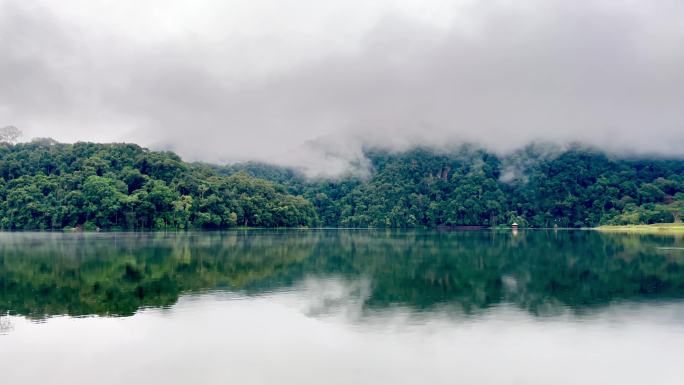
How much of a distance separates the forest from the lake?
306 ft

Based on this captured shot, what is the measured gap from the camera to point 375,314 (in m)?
21.2

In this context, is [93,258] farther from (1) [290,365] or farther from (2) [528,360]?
(2) [528,360]

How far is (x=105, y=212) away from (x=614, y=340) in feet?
391

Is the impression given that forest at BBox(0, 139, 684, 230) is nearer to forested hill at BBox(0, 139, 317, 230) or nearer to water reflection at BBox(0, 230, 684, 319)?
forested hill at BBox(0, 139, 317, 230)

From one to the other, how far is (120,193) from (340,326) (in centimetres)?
11434

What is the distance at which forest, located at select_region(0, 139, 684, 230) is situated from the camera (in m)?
124

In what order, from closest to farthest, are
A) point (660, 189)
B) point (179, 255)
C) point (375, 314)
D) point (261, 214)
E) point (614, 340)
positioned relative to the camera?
1. point (614, 340)
2. point (375, 314)
3. point (179, 255)
4. point (261, 214)
5. point (660, 189)

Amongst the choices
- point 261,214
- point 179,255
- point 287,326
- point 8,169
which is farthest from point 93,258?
point 8,169

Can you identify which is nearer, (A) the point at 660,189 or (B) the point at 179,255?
(B) the point at 179,255

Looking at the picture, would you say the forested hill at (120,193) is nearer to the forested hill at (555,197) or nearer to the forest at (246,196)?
the forest at (246,196)

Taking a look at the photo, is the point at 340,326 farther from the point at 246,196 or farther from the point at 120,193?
the point at 246,196

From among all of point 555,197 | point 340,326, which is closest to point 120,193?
point 340,326

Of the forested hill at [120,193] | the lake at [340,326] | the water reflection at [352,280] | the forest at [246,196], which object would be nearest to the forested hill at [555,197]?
the forest at [246,196]

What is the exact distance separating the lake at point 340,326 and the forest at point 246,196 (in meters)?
93.3
